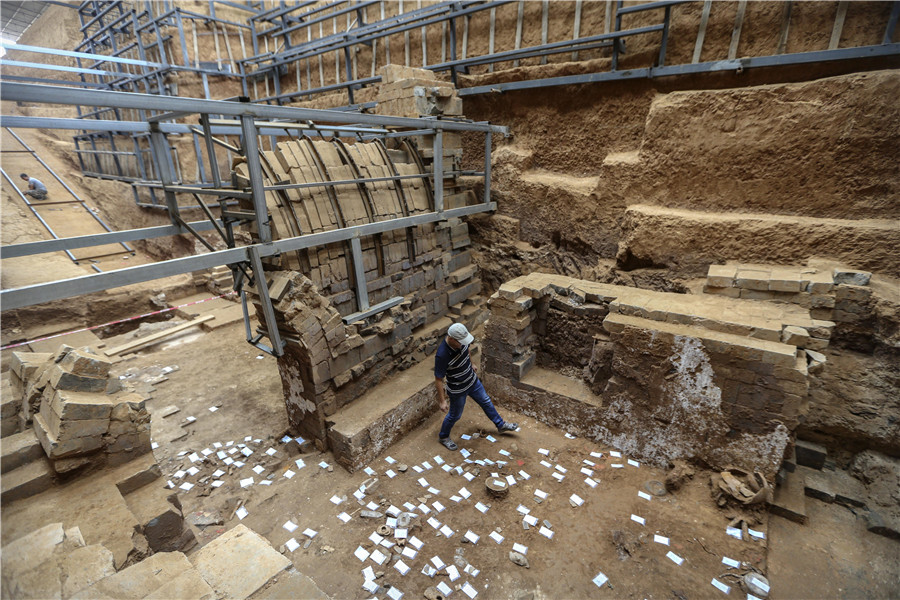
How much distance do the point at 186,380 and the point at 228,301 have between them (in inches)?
143

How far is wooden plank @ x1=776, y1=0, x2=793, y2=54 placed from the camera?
5129 millimetres

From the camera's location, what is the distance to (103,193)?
43.1ft

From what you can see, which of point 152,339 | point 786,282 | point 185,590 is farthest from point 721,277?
point 152,339

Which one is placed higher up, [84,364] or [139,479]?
[84,364]

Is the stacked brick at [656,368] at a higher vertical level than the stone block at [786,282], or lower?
lower

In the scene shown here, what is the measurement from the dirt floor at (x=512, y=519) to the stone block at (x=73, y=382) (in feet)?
3.60

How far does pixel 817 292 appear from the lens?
440cm

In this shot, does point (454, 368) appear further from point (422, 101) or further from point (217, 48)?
point (217, 48)

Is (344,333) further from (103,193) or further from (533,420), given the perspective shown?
(103,193)

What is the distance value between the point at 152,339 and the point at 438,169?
22.5 feet

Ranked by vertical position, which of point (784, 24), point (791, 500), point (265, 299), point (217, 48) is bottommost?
point (791, 500)

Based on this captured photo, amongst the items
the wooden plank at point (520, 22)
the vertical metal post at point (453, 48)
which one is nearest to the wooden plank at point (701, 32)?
the wooden plank at point (520, 22)

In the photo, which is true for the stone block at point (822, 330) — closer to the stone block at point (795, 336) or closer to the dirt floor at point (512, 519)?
the stone block at point (795, 336)

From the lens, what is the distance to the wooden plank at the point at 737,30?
5.38 metres
